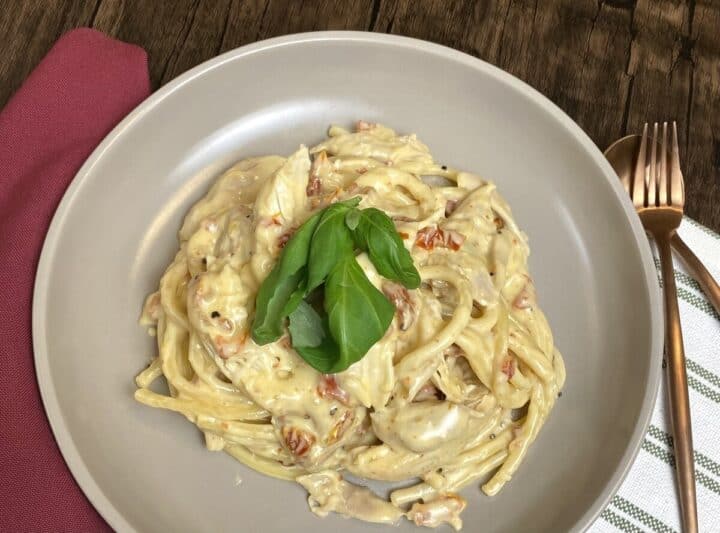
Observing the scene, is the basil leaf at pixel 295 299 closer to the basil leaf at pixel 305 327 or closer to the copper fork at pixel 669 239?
the basil leaf at pixel 305 327

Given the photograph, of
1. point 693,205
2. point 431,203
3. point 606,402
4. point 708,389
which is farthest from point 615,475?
point 693,205

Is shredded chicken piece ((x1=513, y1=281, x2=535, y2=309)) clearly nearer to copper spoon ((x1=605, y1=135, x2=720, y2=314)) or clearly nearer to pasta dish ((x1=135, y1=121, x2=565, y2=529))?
pasta dish ((x1=135, y1=121, x2=565, y2=529))

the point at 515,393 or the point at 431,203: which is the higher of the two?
the point at 431,203

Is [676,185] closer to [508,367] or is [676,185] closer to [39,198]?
[508,367]

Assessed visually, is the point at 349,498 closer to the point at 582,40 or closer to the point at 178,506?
the point at 178,506

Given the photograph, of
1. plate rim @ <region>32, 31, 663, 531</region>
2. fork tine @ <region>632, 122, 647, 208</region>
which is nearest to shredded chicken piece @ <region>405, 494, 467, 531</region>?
plate rim @ <region>32, 31, 663, 531</region>

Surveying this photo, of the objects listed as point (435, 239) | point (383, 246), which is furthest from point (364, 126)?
point (383, 246)
